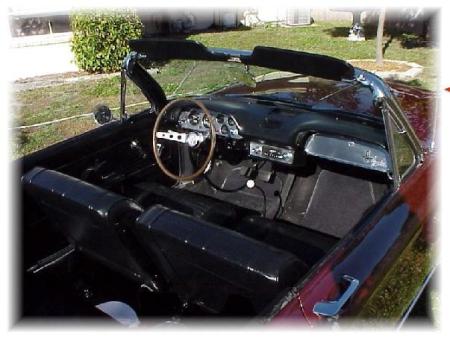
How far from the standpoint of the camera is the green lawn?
11.2ft

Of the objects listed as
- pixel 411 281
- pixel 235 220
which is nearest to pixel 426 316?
pixel 411 281

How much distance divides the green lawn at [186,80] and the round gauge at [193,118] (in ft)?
0.69

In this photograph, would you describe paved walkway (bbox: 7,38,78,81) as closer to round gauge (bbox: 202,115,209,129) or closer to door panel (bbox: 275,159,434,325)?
round gauge (bbox: 202,115,209,129)

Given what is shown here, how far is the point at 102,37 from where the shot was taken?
9.56 metres

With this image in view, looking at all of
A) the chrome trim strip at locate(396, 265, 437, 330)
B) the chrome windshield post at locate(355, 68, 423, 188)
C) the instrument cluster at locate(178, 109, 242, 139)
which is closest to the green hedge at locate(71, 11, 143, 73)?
the instrument cluster at locate(178, 109, 242, 139)

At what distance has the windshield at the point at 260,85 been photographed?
3000mm

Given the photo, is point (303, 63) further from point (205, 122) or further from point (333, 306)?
point (205, 122)

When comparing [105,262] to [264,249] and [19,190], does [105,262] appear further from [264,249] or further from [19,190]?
[264,249]

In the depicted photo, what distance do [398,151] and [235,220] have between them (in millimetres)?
1132

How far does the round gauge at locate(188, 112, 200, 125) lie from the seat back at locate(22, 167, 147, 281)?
3.47 feet

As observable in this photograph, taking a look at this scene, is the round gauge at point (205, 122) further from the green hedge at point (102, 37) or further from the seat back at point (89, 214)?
the green hedge at point (102, 37)

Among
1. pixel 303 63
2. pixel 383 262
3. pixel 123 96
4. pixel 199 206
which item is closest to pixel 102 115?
pixel 123 96
